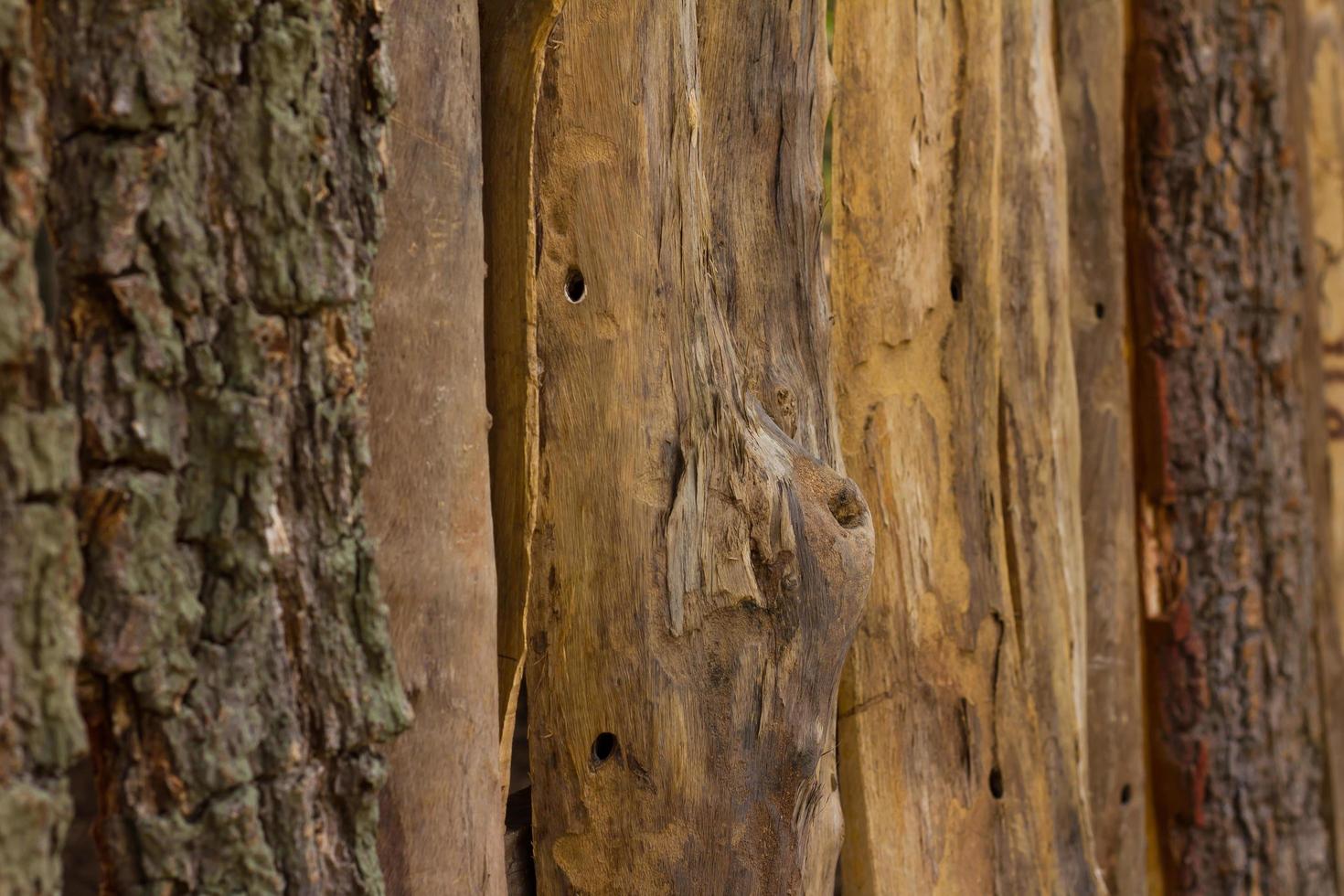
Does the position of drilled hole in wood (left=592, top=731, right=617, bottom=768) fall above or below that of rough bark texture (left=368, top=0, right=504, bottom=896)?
below

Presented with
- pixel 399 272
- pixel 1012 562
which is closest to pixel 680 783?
pixel 399 272

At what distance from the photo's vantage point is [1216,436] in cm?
178

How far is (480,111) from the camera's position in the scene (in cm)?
97

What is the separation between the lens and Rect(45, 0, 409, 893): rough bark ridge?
2.25 ft

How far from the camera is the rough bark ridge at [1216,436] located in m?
1.77

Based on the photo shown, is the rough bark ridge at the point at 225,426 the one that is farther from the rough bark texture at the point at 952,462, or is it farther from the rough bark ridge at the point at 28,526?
the rough bark texture at the point at 952,462

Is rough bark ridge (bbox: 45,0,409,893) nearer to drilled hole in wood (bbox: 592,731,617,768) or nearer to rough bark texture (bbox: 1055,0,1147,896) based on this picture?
drilled hole in wood (bbox: 592,731,617,768)

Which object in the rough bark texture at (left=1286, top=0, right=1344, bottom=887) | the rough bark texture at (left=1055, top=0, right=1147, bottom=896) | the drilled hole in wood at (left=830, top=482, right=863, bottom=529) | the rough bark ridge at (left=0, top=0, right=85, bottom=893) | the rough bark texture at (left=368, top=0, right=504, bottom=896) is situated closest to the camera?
the rough bark ridge at (left=0, top=0, right=85, bottom=893)

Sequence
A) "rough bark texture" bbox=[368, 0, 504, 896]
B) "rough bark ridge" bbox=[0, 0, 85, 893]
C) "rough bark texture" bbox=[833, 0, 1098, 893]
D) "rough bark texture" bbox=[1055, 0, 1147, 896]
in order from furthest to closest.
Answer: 1. "rough bark texture" bbox=[1055, 0, 1147, 896]
2. "rough bark texture" bbox=[833, 0, 1098, 893]
3. "rough bark texture" bbox=[368, 0, 504, 896]
4. "rough bark ridge" bbox=[0, 0, 85, 893]

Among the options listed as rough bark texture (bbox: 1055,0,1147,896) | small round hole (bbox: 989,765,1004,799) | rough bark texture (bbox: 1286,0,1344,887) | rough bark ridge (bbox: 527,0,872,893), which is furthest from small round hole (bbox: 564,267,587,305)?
rough bark texture (bbox: 1286,0,1344,887)

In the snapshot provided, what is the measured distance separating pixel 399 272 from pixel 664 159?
293mm

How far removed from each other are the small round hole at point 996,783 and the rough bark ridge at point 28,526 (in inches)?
40.6

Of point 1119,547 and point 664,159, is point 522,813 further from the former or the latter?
point 1119,547

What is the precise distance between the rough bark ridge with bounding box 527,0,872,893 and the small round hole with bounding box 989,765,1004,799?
0.44 metres
